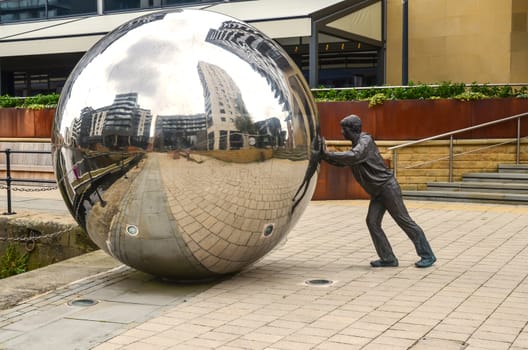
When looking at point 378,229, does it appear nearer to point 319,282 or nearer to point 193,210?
point 319,282

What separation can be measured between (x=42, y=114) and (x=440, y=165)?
9.88 meters

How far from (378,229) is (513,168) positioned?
800cm

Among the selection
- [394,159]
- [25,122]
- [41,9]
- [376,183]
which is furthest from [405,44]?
[376,183]

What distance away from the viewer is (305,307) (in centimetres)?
624

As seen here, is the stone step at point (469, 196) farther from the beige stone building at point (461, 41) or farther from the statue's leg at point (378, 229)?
the beige stone building at point (461, 41)

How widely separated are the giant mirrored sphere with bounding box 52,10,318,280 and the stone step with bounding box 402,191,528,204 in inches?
323

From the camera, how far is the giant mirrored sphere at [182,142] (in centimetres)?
605

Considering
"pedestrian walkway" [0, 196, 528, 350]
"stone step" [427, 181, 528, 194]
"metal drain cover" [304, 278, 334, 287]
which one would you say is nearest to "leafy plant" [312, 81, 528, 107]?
"stone step" [427, 181, 528, 194]

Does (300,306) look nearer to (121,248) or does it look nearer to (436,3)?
(121,248)

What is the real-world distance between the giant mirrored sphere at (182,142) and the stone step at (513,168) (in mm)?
9309

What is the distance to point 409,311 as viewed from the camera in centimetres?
→ 608

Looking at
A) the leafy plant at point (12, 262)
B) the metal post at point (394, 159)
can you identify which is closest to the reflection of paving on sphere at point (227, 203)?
the leafy plant at point (12, 262)

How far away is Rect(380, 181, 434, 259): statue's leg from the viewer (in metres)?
7.73

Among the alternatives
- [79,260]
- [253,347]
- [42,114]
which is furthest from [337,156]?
[42,114]
